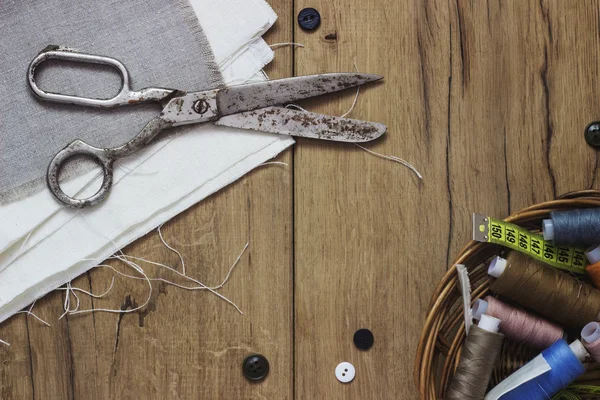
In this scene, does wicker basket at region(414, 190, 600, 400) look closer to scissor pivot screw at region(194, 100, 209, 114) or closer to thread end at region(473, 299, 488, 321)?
thread end at region(473, 299, 488, 321)

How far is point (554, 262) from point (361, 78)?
1.24 ft

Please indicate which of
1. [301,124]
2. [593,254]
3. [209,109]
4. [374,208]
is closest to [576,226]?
[593,254]

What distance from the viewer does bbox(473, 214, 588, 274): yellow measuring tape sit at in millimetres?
851

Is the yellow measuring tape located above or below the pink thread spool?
above

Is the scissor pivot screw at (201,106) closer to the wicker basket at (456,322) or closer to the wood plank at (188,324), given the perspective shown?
the wood plank at (188,324)

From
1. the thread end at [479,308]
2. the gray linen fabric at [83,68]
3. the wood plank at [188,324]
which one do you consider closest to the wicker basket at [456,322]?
the thread end at [479,308]

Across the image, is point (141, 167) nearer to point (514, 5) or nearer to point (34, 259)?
point (34, 259)

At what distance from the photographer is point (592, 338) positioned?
2.69ft

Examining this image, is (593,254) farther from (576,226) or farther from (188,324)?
(188,324)

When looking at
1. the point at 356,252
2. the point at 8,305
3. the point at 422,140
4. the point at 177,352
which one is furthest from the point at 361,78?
the point at 8,305

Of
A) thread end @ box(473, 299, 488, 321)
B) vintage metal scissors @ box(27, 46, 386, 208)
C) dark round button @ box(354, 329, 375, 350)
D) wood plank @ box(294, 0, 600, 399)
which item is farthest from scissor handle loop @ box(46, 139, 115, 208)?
thread end @ box(473, 299, 488, 321)

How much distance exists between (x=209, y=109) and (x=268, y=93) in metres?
0.09

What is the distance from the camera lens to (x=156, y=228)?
953mm

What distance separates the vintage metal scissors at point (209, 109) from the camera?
898 mm
